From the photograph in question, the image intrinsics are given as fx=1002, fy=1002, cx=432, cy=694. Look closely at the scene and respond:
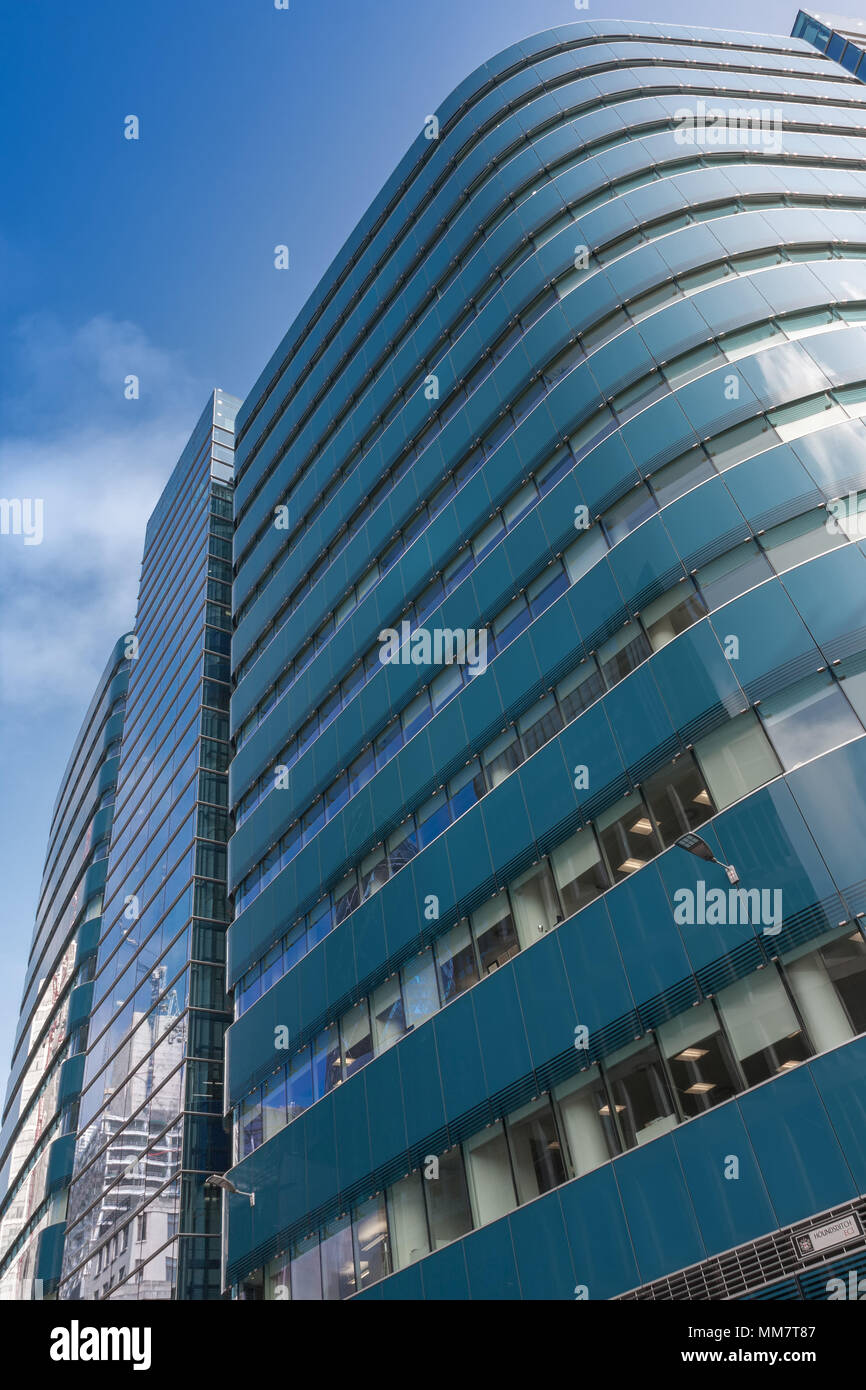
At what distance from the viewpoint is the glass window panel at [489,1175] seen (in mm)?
19797

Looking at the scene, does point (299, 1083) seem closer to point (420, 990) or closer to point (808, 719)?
point (420, 990)

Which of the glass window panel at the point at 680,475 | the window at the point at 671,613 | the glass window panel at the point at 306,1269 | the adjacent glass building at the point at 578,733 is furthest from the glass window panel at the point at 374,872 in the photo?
the glass window panel at the point at 680,475

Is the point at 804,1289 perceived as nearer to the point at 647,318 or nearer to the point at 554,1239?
the point at 554,1239

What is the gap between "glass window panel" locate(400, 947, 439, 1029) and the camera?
23656mm

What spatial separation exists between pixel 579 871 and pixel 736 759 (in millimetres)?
4273

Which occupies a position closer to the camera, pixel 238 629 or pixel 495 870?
pixel 495 870

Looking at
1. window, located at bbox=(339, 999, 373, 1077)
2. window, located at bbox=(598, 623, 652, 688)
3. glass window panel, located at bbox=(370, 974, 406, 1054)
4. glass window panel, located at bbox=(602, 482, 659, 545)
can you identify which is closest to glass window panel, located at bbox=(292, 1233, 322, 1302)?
window, located at bbox=(339, 999, 373, 1077)

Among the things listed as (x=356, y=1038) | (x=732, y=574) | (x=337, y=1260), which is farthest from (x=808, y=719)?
(x=337, y=1260)

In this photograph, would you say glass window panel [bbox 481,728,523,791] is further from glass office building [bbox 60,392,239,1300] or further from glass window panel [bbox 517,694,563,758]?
glass office building [bbox 60,392,239,1300]

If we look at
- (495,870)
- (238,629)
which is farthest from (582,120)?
(495,870)

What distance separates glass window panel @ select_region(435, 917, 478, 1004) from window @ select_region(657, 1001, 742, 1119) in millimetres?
6019

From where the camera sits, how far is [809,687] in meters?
17.9

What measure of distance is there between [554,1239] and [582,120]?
34.4 metres

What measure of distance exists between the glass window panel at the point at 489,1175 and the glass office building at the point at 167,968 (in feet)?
31.5
